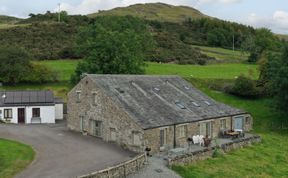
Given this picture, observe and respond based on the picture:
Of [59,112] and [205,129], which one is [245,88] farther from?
[59,112]

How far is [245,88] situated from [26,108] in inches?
1198

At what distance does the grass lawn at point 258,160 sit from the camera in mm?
33812

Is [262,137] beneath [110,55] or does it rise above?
beneath

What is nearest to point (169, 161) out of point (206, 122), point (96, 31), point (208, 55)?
point (206, 122)

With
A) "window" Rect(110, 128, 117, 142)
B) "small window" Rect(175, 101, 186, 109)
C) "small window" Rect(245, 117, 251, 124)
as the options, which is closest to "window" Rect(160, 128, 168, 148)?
"window" Rect(110, 128, 117, 142)

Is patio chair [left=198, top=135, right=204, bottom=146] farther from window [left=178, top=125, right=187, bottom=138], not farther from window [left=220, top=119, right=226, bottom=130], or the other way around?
window [left=220, top=119, right=226, bottom=130]

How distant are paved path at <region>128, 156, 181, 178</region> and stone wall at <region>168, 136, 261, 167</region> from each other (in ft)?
2.78

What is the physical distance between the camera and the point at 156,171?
31.1 m

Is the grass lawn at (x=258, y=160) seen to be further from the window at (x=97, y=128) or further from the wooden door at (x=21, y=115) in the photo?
the wooden door at (x=21, y=115)

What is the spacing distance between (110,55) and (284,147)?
28179mm

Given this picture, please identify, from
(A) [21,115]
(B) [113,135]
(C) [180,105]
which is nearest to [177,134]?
(C) [180,105]

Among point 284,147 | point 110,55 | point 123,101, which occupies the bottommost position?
point 284,147

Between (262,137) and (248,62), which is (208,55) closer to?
(248,62)

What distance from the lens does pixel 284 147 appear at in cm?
4419
